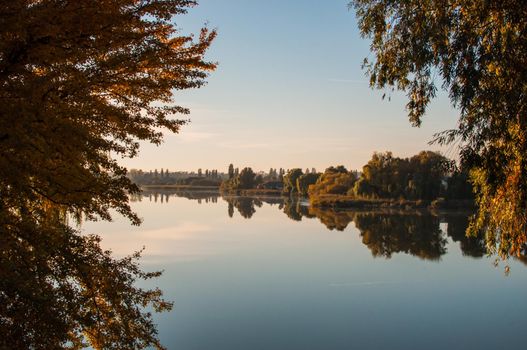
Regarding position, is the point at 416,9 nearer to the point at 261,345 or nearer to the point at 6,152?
the point at 6,152

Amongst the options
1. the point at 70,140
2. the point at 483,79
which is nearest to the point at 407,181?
the point at 483,79

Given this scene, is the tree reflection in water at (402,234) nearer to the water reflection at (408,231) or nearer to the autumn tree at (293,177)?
the water reflection at (408,231)

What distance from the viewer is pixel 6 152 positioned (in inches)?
226

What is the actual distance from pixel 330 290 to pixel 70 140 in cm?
1620

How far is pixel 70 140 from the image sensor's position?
18.2 ft

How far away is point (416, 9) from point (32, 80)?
704 centimetres

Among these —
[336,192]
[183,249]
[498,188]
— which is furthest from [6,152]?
[336,192]

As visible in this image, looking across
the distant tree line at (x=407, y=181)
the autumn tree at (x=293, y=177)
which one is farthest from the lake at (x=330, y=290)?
the autumn tree at (x=293, y=177)

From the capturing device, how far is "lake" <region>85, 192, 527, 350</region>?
46.1ft

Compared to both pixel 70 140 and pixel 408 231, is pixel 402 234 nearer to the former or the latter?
pixel 408 231

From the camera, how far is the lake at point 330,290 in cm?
1404

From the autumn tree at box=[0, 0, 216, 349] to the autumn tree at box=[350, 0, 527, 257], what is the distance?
13.8ft

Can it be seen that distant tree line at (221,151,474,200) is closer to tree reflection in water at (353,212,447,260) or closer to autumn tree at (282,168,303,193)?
tree reflection in water at (353,212,447,260)

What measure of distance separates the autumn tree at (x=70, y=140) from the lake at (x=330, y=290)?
22.8 feet
